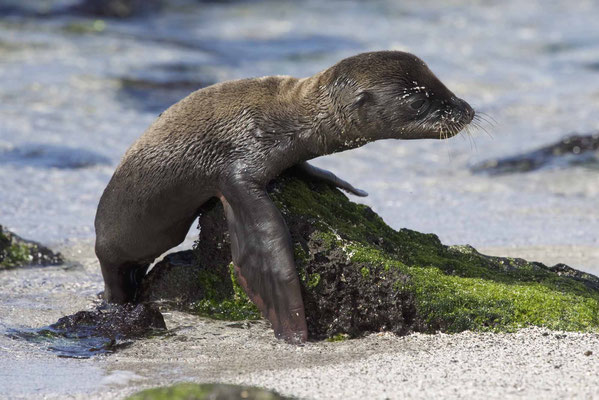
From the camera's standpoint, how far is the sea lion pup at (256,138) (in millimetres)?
6668

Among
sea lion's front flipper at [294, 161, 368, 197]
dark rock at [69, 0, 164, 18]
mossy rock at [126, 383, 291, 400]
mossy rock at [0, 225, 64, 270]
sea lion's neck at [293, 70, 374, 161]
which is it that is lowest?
mossy rock at [126, 383, 291, 400]

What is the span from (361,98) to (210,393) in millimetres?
2984

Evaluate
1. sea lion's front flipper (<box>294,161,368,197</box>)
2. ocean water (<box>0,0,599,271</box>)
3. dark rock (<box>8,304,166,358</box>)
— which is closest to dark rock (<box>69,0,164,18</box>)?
ocean water (<box>0,0,599,271</box>)

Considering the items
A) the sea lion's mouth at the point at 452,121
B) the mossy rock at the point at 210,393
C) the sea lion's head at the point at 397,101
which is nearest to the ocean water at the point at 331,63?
the sea lion's mouth at the point at 452,121

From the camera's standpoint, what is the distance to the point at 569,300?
672 cm

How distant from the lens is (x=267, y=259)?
6.51m

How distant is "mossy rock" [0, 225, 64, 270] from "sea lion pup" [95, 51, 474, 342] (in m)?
2.45

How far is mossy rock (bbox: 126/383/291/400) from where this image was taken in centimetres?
463

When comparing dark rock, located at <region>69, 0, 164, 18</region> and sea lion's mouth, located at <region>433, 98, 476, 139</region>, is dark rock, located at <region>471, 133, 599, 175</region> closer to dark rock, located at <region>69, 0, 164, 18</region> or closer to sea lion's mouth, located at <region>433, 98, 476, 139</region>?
sea lion's mouth, located at <region>433, 98, 476, 139</region>

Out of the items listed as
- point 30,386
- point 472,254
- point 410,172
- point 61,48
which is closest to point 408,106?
point 472,254

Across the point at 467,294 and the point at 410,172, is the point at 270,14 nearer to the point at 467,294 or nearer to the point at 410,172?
the point at 410,172

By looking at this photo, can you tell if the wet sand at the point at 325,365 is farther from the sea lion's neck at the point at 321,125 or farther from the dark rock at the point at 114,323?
the sea lion's neck at the point at 321,125

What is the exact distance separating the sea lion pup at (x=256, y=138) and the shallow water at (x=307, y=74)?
4.23 ft

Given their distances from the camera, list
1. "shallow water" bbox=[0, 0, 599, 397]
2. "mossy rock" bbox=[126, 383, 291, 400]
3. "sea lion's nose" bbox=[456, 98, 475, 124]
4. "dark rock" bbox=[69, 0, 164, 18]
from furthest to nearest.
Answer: "dark rock" bbox=[69, 0, 164, 18], "shallow water" bbox=[0, 0, 599, 397], "sea lion's nose" bbox=[456, 98, 475, 124], "mossy rock" bbox=[126, 383, 291, 400]
